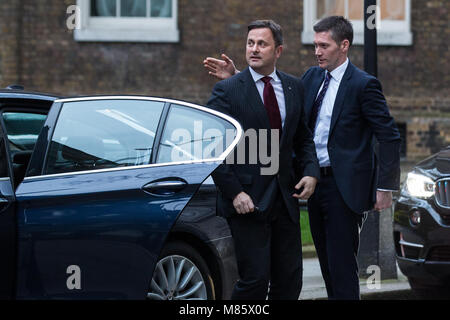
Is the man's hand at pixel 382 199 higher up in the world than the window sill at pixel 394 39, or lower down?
lower down

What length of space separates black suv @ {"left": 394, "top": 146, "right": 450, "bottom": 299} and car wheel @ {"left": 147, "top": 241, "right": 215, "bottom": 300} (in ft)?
6.65

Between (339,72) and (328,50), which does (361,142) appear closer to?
(339,72)

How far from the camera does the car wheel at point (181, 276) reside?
503cm

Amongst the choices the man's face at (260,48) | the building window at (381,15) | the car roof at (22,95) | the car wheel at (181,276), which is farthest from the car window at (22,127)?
→ the building window at (381,15)

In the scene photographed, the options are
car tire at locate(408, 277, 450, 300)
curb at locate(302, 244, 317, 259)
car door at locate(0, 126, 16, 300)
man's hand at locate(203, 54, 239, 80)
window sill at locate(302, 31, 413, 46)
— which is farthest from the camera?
window sill at locate(302, 31, 413, 46)

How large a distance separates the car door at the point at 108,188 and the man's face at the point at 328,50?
2.77 ft

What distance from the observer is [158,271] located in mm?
5020

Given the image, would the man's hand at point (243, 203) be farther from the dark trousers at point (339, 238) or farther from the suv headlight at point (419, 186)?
the suv headlight at point (419, 186)

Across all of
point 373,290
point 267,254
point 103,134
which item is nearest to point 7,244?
point 103,134

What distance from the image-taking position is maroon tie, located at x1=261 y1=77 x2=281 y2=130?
455 centimetres

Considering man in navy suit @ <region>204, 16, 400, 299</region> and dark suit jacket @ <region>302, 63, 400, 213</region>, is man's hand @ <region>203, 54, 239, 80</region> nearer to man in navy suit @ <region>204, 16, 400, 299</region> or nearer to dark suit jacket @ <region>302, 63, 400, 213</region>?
man in navy suit @ <region>204, 16, 400, 299</region>

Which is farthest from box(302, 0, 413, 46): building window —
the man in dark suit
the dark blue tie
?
the man in dark suit

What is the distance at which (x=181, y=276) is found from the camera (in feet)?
16.8
